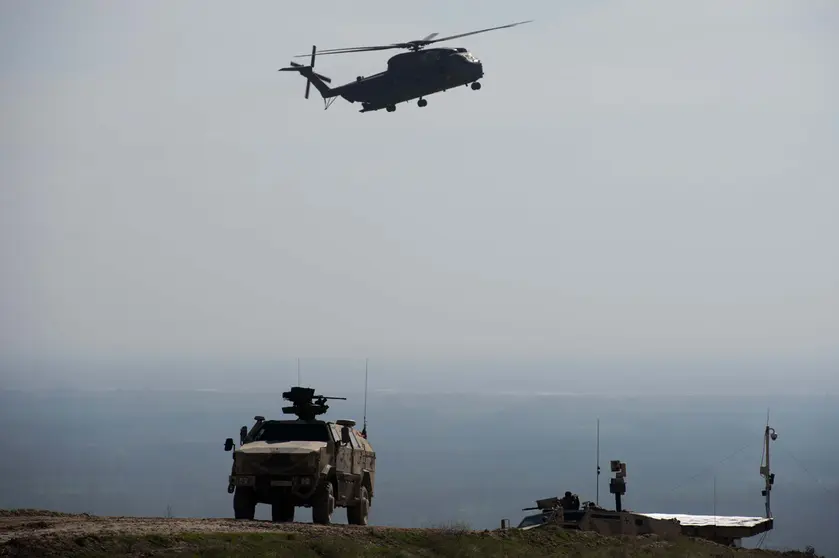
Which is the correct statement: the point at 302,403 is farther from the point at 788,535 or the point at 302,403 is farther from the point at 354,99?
the point at 788,535

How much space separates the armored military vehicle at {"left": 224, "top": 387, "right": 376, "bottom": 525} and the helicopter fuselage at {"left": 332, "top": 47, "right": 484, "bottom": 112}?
25764 millimetres

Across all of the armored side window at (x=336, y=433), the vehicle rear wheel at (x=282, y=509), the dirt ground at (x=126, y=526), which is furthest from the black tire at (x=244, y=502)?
the armored side window at (x=336, y=433)

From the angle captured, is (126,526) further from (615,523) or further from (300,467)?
(615,523)

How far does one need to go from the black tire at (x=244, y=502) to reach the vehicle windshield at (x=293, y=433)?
1451mm

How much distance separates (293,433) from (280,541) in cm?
605

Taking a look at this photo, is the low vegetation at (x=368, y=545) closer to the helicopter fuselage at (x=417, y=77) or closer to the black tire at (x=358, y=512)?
the black tire at (x=358, y=512)

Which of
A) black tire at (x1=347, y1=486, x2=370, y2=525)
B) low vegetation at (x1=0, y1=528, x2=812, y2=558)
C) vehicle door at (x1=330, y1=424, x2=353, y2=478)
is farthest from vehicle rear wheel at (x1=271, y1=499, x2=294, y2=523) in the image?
black tire at (x1=347, y1=486, x2=370, y2=525)

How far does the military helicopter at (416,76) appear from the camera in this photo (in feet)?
176

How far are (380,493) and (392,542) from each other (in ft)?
494

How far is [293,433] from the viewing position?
28.7m

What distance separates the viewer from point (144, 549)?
70.4 ft

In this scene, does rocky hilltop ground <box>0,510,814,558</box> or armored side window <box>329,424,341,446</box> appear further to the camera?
armored side window <box>329,424,341,446</box>

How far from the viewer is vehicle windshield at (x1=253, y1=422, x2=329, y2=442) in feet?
93.9

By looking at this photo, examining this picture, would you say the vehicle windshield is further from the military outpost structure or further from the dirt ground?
the military outpost structure
